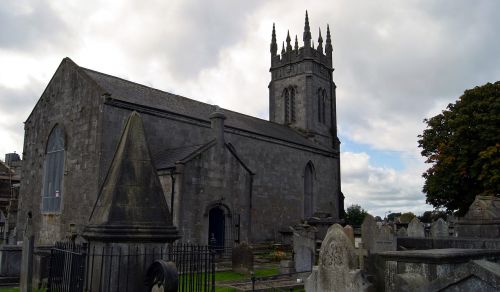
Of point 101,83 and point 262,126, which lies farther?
point 262,126

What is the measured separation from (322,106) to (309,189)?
11.7m

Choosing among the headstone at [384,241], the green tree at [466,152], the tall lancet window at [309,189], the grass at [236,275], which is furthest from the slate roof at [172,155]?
the green tree at [466,152]

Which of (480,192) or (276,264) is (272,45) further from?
(276,264)

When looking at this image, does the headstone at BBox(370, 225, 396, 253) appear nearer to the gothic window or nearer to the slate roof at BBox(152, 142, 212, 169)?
the slate roof at BBox(152, 142, 212, 169)

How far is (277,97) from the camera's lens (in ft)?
150

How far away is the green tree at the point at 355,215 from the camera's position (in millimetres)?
52844

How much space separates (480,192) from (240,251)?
62.4 feet

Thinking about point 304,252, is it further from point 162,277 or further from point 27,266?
point 162,277

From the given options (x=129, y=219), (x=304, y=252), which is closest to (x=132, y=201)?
(x=129, y=219)

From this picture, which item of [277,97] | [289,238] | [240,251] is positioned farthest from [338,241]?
[277,97]

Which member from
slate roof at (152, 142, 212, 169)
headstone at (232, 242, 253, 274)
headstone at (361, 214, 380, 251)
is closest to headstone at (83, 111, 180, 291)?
headstone at (232, 242, 253, 274)

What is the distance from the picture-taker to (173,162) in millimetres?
21531

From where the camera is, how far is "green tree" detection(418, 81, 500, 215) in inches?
1072

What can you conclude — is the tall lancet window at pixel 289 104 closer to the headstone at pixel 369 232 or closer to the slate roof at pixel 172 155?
the slate roof at pixel 172 155
